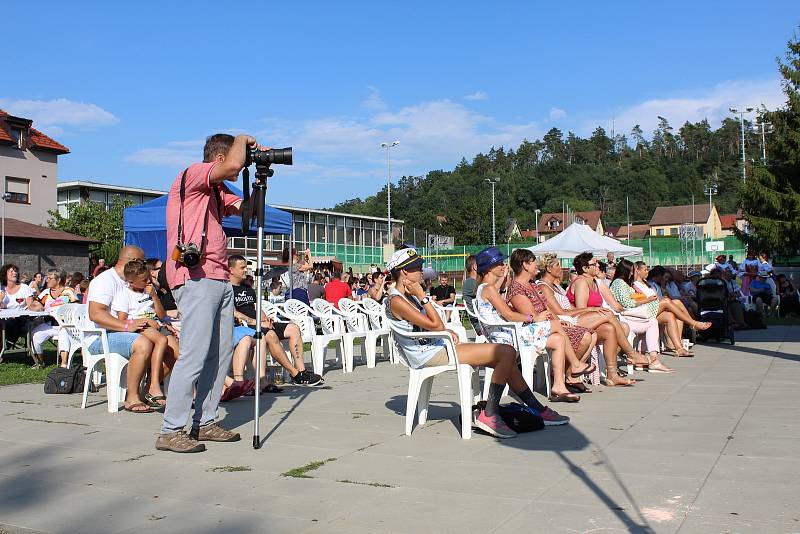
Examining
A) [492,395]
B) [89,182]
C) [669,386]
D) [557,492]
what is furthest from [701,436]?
[89,182]

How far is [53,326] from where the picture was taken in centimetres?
1148

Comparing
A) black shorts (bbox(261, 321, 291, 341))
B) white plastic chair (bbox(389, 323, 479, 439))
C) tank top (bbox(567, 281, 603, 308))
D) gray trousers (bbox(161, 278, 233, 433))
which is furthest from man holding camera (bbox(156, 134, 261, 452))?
tank top (bbox(567, 281, 603, 308))

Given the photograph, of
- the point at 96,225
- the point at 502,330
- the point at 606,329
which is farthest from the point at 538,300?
the point at 96,225

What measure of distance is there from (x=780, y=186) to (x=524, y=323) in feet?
102

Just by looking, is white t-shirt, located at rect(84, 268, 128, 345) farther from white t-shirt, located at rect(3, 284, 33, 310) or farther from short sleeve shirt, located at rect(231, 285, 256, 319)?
white t-shirt, located at rect(3, 284, 33, 310)

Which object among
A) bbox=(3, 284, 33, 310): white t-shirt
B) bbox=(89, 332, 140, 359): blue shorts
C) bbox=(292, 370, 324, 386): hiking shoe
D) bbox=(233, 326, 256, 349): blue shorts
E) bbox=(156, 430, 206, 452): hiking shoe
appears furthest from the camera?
bbox=(3, 284, 33, 310): white t-shirt

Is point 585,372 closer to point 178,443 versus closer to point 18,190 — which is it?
point 178,443

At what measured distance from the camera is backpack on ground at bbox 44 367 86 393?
8133mm

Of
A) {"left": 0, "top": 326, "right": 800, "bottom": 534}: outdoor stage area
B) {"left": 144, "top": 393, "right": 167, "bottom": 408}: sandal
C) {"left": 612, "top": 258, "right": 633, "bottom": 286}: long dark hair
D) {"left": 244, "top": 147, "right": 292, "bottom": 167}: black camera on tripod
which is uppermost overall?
{"left": 244, "top": 147, "right": 292, "bottom": 167}: black camera on tripod

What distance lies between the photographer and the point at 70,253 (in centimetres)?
3491

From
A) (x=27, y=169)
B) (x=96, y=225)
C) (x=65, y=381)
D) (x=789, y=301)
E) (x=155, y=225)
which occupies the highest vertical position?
(x=27, y=169)

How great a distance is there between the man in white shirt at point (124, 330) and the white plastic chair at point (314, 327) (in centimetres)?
299

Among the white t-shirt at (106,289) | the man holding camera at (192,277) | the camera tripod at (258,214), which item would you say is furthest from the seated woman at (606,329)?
the white t-shirt at (106,289)

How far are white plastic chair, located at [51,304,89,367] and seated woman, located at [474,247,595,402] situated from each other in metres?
4.02
